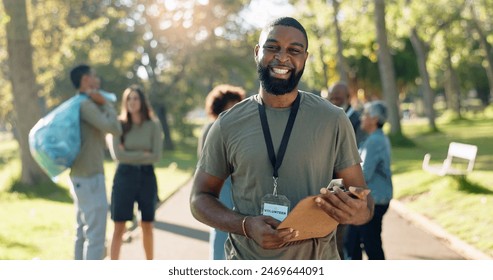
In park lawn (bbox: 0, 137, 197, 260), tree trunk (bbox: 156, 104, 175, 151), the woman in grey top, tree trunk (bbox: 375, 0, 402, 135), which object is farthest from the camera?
tree trunk (bbox: 156, 104, 175, 151)

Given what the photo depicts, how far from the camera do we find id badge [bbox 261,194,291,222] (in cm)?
298

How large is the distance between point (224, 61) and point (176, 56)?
106 inches

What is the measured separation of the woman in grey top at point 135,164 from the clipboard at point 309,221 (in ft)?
14.4

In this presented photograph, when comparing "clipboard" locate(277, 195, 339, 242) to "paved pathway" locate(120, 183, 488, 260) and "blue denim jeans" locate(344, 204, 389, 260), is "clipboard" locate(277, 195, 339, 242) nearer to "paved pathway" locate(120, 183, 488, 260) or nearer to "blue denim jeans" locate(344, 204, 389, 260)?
"blue denim jeans" locate(344, 204, 389, 260)

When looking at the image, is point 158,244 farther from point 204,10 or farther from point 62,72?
point 204,10

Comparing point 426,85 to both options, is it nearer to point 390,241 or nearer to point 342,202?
point 390,241

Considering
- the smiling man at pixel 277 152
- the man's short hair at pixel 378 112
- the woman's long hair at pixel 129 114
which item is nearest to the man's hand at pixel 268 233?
the smiling man at pixel 277 152

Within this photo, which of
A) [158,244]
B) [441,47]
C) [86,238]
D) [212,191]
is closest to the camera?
[212,191]

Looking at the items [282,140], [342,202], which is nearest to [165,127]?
[282,140]

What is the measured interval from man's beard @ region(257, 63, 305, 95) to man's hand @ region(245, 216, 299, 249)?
0.56m

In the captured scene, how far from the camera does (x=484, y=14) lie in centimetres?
3822

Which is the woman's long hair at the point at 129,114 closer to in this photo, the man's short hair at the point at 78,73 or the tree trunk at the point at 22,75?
the man's short hair at the point at 78,73

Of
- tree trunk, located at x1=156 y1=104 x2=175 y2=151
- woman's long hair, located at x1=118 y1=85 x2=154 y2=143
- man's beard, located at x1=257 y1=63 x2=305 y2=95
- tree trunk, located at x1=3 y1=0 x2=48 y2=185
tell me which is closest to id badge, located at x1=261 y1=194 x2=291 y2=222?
man's beard, located at x1=257 y1=63 x2=305 y2=95
